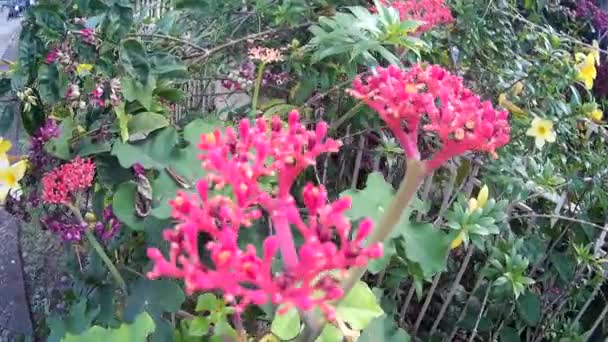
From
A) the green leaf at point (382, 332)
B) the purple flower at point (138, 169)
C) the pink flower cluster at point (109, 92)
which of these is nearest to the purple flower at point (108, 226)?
the purple flower at point (138, 169)

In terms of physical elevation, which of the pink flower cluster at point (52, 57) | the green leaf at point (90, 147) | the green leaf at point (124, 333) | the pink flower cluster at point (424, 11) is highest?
the pink flower cluster at point (424, 11)

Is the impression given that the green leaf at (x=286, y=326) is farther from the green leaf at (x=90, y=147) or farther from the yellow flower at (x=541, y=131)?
the yellow flower at (x=541, y=131)

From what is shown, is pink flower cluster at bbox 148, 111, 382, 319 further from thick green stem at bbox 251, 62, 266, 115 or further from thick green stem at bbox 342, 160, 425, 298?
thick green stem at bbox 251, 62, 266, 115

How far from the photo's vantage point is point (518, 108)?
1.35m

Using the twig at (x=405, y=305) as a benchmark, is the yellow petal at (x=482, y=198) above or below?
above

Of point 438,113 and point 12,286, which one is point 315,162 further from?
point 12,286

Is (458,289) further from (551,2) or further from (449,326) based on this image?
(551,2)

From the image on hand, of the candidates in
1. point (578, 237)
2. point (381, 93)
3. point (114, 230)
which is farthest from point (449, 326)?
point (381, 93)

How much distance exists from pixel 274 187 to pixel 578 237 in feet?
2.52

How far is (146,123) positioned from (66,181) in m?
0.16

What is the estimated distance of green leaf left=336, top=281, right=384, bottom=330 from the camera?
31.2 inches

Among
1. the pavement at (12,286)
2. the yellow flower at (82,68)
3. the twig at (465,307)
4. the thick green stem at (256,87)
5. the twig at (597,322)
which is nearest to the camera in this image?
the yellow flower at (82,68)

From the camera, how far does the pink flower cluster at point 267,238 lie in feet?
1.99

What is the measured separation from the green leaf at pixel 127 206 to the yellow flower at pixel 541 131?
2.37 ft
